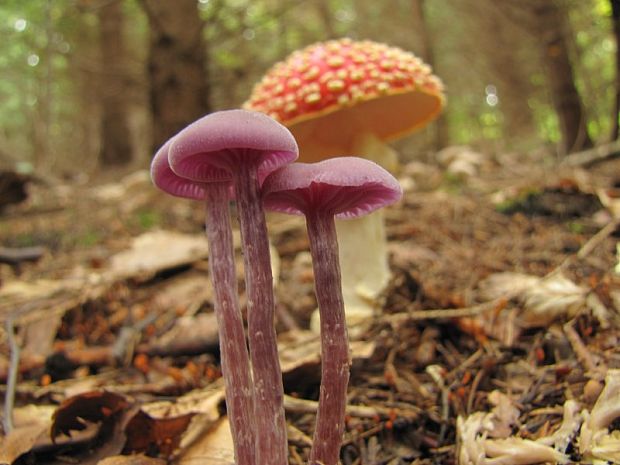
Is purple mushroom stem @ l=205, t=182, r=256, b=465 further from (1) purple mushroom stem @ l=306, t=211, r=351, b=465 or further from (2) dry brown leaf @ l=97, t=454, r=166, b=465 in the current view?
(2) dry brown leaf @ l=97, t=454, r=166, b=465

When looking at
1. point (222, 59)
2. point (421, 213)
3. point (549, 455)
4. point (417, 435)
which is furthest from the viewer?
point (222, 59)

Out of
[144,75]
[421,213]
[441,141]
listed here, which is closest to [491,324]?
[421,213]

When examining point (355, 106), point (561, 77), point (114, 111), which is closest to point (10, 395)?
point (355, 106)

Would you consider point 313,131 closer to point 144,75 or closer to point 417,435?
point 417,435

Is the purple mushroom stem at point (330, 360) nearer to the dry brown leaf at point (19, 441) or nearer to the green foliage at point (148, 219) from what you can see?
the dry brown leaf at point (19, 441)

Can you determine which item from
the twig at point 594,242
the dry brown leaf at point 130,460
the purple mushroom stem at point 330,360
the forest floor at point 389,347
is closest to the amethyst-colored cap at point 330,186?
the purple mushroom stem at point 330,360

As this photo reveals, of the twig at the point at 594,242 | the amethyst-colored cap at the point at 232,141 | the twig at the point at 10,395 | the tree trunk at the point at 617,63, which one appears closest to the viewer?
the amethyst-colored cap at the point at 232,141
